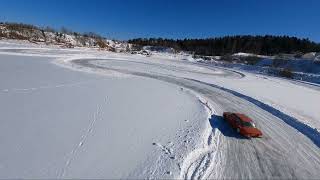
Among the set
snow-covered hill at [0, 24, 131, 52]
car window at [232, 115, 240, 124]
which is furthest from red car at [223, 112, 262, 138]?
snow-covered hill at [0, 24, 131, 52]

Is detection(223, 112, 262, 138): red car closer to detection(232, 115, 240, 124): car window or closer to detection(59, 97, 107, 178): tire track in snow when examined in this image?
detection(232, 115, 240, 124): car window

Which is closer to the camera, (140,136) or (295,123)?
(140,136)

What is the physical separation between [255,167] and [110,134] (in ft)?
23.2

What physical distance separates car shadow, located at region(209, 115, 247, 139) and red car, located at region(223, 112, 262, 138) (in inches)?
10.3

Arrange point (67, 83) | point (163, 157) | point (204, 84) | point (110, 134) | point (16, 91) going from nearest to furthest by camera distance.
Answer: point (163, 157) → point (110, 134) → point (16, 91) → point (67, 83) → point (204, 84)

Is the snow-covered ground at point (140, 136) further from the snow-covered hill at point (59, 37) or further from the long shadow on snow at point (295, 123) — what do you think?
the snow-covered hill at point (59, 37)

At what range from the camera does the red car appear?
659 inches

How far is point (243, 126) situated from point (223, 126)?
1.78 m

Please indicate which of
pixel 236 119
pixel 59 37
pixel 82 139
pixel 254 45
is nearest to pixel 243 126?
pixel 236 119

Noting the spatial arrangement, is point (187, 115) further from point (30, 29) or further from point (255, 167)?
point (30, 29)

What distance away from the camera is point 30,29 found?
145 meters

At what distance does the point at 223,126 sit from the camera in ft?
61.6

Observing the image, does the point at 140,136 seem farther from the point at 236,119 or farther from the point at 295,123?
the point at 295,123

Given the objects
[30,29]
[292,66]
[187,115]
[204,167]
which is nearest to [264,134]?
[187,115]
